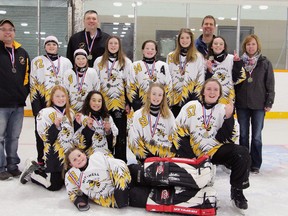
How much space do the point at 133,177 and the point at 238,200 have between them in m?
0.78

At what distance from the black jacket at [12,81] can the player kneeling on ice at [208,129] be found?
4.83ft

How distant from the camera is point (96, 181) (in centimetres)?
269

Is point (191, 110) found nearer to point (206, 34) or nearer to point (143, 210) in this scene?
point (143, 210)

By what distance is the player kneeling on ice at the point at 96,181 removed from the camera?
8.73 feet

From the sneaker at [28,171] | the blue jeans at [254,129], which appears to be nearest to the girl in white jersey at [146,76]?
the blue jeans at [254,129]

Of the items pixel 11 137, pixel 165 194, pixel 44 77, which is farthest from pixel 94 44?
pixel 165 194

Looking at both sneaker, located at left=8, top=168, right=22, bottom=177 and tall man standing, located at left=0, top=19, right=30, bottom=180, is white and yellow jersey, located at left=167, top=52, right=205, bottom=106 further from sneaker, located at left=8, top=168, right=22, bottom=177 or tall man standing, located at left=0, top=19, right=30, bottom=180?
sneaker, located at left=8, top=168, right=22, bottom=177

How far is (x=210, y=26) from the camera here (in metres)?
3.71

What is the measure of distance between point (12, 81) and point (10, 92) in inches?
3.9

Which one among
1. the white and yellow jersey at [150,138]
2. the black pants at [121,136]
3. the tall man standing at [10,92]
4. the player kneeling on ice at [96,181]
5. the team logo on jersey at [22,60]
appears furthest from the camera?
the black pants at [121,136]

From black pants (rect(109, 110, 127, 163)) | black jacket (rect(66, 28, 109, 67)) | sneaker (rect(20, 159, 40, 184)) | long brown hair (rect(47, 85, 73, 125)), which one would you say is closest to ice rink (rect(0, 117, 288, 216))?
sneaker (rect(20, 159, 40, 184))

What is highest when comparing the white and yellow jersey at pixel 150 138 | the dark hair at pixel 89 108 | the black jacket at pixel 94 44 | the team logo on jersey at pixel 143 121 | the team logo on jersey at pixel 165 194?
the black jacket at pixel 94 44

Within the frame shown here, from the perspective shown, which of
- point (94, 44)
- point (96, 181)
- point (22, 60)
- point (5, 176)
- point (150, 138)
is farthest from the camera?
point (94, 44)

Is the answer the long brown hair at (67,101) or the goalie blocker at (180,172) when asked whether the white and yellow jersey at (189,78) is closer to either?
the goalie blocker at (180,172)
